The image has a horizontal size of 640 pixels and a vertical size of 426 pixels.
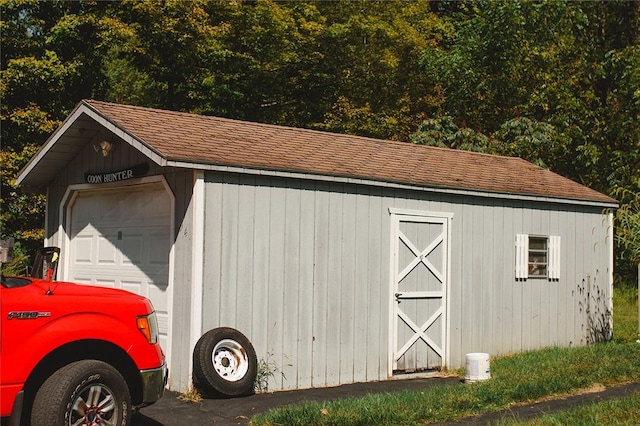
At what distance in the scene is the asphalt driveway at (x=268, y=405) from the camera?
28.1 feet

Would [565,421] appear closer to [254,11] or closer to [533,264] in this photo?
[533,264]

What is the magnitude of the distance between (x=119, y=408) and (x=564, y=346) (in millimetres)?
9664

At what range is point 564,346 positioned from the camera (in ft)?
47.6

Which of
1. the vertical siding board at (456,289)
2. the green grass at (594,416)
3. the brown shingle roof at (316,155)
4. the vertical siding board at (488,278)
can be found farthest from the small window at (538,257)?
the green grass at (594,416)

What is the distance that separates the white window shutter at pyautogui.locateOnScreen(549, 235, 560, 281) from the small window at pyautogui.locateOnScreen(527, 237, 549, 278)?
66 mm

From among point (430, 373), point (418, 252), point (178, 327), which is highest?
point (418, 252)

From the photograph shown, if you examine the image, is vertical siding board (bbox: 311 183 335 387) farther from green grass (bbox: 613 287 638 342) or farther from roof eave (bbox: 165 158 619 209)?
green grass (bbox: 613 287 638 342)

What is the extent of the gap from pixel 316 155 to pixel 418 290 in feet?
8.16

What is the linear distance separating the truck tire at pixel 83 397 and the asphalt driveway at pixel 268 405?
1602 millimetres

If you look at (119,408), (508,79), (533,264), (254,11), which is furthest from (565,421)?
(254,11)

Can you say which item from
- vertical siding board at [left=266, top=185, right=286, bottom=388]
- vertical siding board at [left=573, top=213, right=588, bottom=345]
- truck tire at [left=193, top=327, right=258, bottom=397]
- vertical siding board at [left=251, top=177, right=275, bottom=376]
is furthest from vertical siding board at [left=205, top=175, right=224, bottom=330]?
vertical siding board at [left=573, top=213, right=588, bottom=345]

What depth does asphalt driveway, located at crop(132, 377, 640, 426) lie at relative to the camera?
28.1ft

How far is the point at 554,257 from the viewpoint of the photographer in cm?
1433

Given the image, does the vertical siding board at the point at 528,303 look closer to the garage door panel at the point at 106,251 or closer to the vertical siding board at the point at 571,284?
the vertical siding board at the point at 571,284
